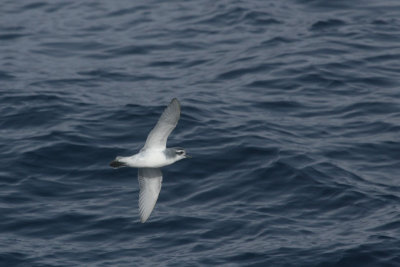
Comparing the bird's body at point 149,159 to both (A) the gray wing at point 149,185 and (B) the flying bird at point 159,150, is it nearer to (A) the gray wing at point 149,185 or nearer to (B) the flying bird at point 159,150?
(B) the flying bird at point 159,150

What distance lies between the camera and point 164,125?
43.0ft

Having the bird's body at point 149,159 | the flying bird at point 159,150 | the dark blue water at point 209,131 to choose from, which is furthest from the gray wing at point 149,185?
the bird's body at point 149,159

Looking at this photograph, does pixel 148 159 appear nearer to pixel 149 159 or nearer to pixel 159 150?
pixel 149 159

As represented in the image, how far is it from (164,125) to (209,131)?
563cm

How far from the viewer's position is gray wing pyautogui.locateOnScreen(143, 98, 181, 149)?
41.6 feet

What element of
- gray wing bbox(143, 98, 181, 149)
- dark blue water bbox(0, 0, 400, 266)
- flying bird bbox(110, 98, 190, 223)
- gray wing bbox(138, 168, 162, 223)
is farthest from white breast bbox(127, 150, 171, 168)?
dark blue water bbox(0, 0, 400, 266)

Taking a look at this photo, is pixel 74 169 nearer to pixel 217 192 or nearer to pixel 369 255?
pixel 217 192

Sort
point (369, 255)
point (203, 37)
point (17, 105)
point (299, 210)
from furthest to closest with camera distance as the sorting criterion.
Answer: point (203, 37), point (17, 105), point (299, 210), point (369, 255)

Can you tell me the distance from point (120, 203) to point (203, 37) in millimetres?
9124

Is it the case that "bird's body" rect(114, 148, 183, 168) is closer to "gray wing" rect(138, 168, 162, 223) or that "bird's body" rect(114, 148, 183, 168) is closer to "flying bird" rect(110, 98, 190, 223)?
"flying bird" rect(110, 98, 190, 223)

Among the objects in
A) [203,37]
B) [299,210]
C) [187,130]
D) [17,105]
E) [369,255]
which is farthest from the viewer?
[203,37]

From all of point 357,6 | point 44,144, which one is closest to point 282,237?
point 44,144

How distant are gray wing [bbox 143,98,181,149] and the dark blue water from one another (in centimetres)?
227

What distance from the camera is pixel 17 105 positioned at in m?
20.3
